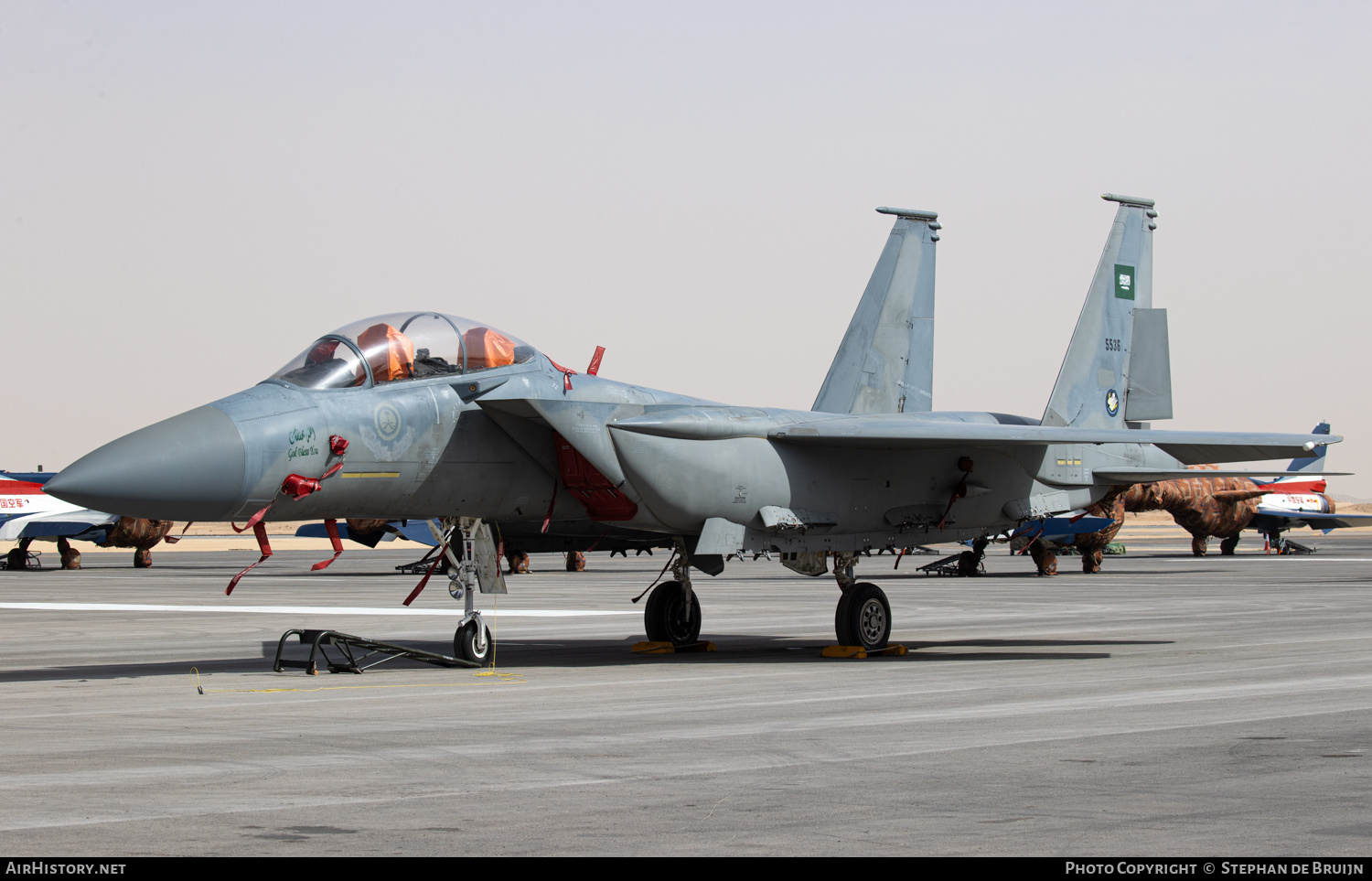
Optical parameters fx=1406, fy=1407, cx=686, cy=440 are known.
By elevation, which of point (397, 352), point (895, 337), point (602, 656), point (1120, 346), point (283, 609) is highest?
point (895, 337)

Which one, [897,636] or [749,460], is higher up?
→ [749,460]

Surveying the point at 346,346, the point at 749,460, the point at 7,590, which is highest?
the point at 346,346

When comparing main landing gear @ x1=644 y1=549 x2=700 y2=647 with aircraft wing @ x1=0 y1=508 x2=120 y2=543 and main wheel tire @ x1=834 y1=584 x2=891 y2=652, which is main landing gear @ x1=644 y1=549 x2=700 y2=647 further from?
aircraft wing @ x1=0 y1=508 x2=120 y2=543

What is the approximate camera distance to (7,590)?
96.1ft

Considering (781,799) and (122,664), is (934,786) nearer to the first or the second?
(781,799)

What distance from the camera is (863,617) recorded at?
14.1 metres

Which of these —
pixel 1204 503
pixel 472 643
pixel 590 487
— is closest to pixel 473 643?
pixel 472 643

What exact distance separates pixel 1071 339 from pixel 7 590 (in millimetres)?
22760

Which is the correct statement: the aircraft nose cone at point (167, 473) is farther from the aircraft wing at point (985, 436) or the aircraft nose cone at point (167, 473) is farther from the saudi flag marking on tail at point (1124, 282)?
the saudi flag marking on tail at point (1124, 282)

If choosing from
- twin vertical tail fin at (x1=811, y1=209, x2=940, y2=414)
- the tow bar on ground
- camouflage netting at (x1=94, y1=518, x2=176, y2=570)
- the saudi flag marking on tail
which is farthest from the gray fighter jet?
camouflage netting at (x1=94, y1=518, x2=176, y2=570)

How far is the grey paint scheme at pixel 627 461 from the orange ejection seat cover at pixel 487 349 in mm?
110

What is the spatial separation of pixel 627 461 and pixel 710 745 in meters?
4.61

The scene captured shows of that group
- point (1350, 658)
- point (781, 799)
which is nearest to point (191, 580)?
point (1350, 658)

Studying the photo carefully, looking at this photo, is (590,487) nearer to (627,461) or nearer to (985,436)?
(627,461)
